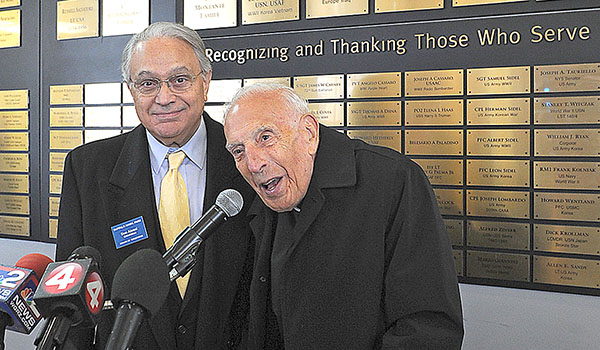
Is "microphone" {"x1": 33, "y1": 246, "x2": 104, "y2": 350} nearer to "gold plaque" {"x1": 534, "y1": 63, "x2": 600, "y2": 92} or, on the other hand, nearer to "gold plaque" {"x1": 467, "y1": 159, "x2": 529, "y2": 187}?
"gold plaque" {"x1": 467, "y1": 159, "x2": 529, "y2": 187}

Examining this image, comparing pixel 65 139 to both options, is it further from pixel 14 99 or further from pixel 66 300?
pixel 66 300

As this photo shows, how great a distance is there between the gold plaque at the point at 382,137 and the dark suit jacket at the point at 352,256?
1.13 meters

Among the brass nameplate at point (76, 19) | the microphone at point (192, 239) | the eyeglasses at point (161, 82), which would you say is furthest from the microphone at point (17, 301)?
the brass nameplate at point (76, 19)

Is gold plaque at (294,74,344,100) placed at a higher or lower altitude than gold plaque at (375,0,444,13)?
lower

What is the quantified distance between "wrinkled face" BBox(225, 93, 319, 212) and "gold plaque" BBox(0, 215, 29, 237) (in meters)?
2.64

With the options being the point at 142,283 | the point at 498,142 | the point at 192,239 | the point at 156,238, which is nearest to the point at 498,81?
the point at 498,142

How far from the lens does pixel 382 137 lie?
2.78 meters

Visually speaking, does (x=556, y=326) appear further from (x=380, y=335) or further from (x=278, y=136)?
(x=278, y=136)

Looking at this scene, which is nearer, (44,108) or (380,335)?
(380,335)

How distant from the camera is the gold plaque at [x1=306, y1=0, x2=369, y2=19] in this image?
2785 mm

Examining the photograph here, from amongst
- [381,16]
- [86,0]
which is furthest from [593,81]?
[86,0]

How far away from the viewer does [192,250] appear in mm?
1108

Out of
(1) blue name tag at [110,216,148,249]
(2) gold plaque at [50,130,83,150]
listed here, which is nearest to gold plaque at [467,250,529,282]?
(1) blue name tag at [110,216,148,249]

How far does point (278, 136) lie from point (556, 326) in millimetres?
1719
